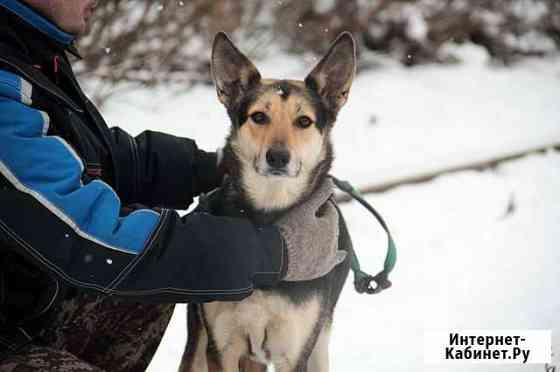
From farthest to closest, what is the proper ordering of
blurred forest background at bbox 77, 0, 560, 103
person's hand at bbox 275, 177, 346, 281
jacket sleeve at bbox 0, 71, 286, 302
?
blurred forest background at bbox 77, 0, 560, 103, person's hand at bbox 275, 177, 346, 281, jacket sleeve at bbox 0, 71, 286, 302

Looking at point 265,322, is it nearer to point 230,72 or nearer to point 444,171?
point 230,72

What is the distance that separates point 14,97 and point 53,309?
710 millimetres

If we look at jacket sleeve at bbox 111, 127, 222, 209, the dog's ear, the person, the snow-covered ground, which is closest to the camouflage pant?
the person

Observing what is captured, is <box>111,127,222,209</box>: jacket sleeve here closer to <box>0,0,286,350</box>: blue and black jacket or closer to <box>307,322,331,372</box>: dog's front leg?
<box>0,0,286,350</box>: blue and black jacket

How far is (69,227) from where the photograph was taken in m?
1.69

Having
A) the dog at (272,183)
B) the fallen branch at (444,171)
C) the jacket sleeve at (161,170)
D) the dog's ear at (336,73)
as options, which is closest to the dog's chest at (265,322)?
the dog at (272,183)

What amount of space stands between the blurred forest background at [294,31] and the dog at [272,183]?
3.21 m

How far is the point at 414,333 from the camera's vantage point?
10.6 ft

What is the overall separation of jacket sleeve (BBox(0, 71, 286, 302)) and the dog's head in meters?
0.49

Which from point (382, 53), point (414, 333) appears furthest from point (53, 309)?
point (382, 53)

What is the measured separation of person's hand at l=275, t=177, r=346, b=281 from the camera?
2070 millimetres

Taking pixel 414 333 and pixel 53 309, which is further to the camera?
pixel 414 333

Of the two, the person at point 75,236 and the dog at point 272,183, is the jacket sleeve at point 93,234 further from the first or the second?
the dog at point 272,183

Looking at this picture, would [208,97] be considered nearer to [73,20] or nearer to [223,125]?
[223,125]
